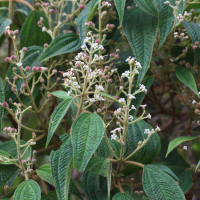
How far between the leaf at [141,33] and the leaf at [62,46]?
0.50 ft

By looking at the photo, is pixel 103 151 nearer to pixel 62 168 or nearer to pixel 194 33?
pixel 62 168

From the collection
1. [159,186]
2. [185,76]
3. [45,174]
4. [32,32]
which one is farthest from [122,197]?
[32,32]

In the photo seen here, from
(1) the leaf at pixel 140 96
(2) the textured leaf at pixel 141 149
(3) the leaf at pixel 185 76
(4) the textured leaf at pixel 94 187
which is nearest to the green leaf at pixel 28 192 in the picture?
(4) the textured leaf at pixel 94 187

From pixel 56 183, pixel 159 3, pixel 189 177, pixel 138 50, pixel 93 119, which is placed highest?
pixel 159 3

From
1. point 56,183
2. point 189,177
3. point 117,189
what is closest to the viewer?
point 56,183

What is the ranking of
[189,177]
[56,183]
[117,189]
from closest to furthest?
1. [56,183]
2. [117,189]
3. [189,177]

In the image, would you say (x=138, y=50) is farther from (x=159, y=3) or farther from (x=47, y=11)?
(x=47, y=11)

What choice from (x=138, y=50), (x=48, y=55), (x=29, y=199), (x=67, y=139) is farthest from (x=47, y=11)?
(x=29, y=199)

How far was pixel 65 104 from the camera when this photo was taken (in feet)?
1.88

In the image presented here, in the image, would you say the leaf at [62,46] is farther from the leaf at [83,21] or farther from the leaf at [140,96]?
the leaf at [140,96]

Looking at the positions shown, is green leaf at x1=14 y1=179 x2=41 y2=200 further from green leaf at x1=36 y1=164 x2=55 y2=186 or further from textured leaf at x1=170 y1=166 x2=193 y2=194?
textured leaf at x1=170 y1=166 x2=193 y2=194

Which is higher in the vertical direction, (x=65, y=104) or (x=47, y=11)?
(x=47, y=11)

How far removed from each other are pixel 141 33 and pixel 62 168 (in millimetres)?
398

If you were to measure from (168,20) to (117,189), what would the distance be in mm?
436
